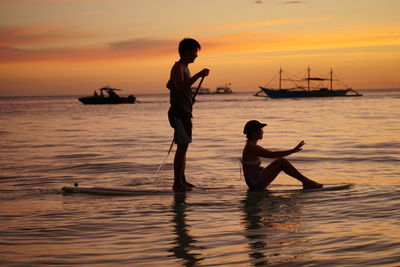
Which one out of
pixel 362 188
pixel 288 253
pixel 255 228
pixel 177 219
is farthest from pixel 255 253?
pixel 362 188

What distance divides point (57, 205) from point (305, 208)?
12.5ft

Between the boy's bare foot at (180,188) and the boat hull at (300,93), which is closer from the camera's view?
the boy's bare foot at (180,188)

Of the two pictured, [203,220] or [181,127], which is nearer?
[203,220]

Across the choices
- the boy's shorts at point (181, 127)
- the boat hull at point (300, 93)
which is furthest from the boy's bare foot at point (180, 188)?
the boat hull at point (300, 93)

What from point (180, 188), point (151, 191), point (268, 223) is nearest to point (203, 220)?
point (268, 223)

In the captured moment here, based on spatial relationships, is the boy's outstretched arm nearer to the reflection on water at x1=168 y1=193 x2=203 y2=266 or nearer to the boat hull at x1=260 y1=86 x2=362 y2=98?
the reflection on water at x1=168 y1=193 x2=203 y2=266

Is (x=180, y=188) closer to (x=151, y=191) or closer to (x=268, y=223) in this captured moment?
(x=151, y=191)

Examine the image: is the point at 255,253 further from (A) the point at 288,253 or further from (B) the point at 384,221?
(B) the point at 384,221

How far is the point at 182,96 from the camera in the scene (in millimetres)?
9203

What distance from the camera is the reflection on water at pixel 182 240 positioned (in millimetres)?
5516

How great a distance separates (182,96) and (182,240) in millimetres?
3406

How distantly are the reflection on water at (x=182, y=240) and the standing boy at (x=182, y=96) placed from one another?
1.07 metres

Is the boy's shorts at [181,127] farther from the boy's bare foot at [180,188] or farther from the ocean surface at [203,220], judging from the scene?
the ocean surface at [203,220]

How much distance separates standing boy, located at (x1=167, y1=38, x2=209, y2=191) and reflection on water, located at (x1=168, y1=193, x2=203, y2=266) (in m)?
1.07
